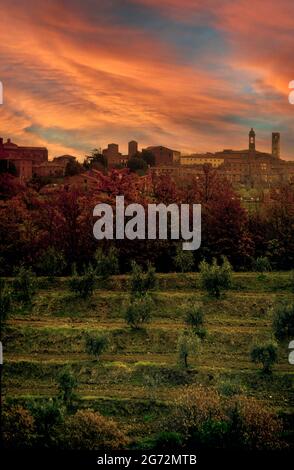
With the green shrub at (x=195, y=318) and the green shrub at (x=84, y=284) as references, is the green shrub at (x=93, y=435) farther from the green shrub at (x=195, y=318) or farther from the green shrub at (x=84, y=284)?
the green shrub at (x=84, y=284)

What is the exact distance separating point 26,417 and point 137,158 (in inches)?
804

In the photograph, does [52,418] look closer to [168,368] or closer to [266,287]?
[168,368]

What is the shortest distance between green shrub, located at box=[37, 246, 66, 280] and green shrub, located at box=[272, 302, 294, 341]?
24.5 feet

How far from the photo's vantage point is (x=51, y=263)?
65.5 ft

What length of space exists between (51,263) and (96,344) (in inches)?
245

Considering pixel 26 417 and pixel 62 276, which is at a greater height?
pixel 62 276

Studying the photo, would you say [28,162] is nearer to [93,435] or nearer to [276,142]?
[276,142]

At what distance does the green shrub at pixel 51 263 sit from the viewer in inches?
786

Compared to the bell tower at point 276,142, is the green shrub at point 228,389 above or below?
below

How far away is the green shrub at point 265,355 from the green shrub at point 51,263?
8.01 m

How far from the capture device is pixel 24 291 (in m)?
17.9

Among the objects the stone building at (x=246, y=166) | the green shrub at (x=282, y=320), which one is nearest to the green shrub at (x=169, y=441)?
the green shrub at (x=282, y=320)

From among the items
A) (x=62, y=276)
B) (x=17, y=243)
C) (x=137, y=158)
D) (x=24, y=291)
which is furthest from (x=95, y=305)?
(x=137, y=158)

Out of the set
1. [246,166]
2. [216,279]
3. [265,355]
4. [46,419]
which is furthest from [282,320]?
[246,166]
